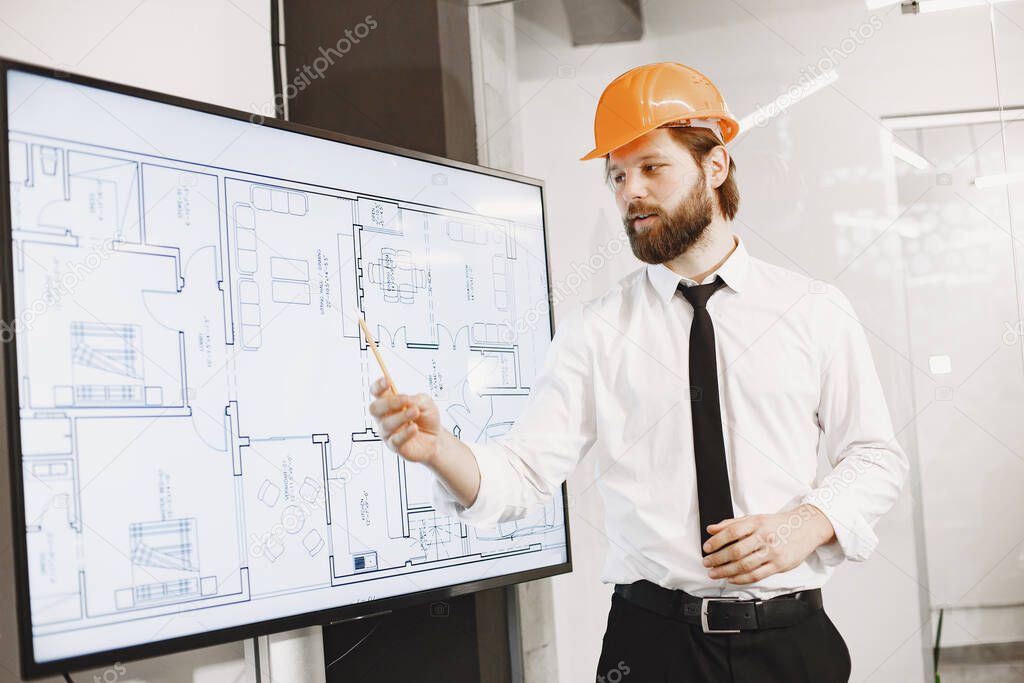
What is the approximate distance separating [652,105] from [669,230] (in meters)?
0.29

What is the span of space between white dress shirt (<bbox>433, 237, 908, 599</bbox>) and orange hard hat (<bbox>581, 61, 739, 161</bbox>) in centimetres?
30

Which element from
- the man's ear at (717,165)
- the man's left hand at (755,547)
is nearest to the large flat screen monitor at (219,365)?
the man's ear at (717,165)

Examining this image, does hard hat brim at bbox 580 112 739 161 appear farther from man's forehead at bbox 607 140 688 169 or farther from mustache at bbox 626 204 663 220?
mustache at bbox 626 204 663 220

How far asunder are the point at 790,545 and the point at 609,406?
0.49 m

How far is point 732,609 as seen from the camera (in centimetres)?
174

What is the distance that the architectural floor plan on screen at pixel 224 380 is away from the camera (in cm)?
159

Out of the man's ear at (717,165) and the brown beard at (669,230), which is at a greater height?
the man's ear at (717,165)

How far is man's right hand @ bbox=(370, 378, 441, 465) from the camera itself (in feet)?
4.47

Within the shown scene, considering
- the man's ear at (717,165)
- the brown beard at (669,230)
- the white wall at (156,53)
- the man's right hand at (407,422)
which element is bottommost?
the man's right hand at (407,422)

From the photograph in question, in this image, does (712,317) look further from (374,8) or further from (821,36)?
(374,8)

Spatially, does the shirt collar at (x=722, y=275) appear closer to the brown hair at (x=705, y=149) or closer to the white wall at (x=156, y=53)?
the brown hair at (x=705, y=149)

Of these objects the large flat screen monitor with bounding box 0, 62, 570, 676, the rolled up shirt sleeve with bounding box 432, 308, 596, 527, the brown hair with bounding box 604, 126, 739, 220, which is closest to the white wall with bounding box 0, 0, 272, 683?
the large flat screen monitor with bounding box 0, 62, 570, 676

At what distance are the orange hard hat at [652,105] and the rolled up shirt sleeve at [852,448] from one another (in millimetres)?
508

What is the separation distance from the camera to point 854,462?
1.82 meters
